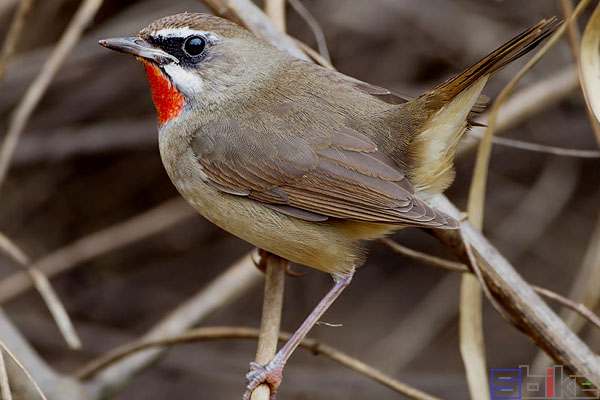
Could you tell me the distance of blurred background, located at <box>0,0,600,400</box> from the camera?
555 cm

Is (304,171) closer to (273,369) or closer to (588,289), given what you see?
(273,369)

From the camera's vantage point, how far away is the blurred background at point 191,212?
218 inches

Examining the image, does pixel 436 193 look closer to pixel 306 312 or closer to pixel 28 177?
pixel 306 312

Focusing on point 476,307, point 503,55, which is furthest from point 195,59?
point 476,307

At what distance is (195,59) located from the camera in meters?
3.34

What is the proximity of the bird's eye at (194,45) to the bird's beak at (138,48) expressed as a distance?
8 cm

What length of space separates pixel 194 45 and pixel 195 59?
0.23ft

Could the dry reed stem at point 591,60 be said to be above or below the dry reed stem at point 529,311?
above

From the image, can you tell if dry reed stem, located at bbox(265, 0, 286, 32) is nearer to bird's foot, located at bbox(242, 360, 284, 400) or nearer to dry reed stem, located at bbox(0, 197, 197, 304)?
bird's foot, located at bbox(242, 360, 284, 400)

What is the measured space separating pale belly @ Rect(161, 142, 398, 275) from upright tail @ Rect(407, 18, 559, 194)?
30 centimetres

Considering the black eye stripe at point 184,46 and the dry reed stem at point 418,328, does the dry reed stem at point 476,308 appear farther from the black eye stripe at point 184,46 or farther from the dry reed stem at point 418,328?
the dry reed stem at point 418,328

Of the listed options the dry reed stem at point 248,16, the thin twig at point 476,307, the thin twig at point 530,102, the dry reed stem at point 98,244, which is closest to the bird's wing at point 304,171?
the thin twig at point 476,307

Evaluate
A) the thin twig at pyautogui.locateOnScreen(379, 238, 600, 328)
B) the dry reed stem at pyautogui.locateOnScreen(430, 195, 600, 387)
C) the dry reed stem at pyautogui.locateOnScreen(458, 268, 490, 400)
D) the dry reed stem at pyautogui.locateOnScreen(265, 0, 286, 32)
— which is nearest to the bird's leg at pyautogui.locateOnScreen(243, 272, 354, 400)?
the thin twig at pyautogui.locateOnScreen(379, 238, 600, 328)

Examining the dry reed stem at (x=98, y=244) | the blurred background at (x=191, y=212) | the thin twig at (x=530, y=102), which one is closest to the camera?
the thin twig at (x=530, y=102)
